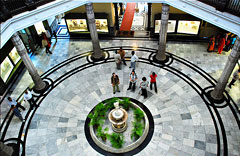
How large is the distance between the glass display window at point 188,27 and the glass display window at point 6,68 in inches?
490

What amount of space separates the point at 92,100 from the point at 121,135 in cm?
305

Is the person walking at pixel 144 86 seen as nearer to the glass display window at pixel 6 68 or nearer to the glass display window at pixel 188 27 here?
the glass display window at pixel 188 27

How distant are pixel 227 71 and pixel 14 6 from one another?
10.1 m

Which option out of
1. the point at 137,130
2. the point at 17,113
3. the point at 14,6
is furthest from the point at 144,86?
the point at 14,6

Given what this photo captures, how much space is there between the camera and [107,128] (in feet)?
30.0

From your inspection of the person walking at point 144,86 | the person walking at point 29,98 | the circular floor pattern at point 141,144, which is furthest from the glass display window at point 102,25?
the circular floor pattern at point 141,144

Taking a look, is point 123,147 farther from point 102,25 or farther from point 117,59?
point 102,25

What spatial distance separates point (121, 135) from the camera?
8844 millimetres

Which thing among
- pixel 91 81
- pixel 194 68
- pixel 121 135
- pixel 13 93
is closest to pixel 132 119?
pixel 121 135

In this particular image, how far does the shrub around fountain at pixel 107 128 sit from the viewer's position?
874 cm

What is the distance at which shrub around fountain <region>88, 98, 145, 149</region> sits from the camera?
28.7ft

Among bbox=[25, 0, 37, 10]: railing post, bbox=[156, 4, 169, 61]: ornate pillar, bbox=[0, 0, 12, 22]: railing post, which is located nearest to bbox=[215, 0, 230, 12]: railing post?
bbox=[156, 4, 169, 61]: ornate pillar

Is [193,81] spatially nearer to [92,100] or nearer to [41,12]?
[92,100]

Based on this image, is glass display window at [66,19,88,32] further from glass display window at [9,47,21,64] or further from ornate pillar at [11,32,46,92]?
ornate pillar at [11,32,46,92]
